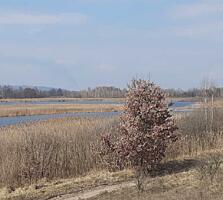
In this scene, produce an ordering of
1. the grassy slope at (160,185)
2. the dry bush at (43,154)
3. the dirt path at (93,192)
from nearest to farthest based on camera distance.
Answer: the grassy slope at (160,185) < the dirt path at (93,192) < the dry bush at (43,154)

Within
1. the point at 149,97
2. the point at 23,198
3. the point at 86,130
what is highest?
the point at 149,97

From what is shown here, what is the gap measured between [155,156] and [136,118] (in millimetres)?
1202

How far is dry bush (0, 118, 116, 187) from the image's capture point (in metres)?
16.1

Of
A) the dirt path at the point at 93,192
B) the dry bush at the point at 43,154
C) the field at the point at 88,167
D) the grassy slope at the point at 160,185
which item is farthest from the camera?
the dry bush at the point at 43,154

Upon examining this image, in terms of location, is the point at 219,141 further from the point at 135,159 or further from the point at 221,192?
the point at 221,192

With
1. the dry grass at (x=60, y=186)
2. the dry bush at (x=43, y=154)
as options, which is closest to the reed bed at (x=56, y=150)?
the dry bush at (x=43, y=154)

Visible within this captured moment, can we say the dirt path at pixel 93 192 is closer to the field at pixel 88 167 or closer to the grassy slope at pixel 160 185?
the field at pixel 88 167

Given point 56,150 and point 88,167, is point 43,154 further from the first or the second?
point 88,167

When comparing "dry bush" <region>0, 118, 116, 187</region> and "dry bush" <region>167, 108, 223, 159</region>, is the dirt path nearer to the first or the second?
"dry bush" <region>0, 118, 116, 187</region>

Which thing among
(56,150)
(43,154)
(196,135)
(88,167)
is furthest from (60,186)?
(196,135)

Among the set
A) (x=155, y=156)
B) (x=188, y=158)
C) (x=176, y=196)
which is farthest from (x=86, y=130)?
(x=176, y=196)

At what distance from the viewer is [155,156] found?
14516 millimetres

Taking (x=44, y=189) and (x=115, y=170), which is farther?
(x=115, y=170)

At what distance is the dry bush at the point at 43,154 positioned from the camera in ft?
52.7
